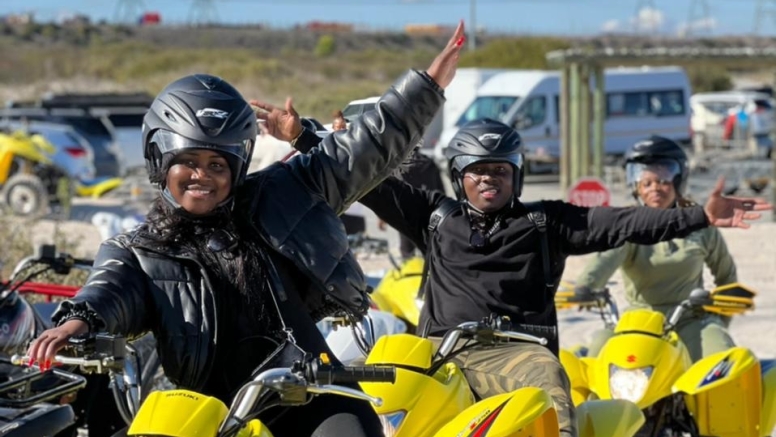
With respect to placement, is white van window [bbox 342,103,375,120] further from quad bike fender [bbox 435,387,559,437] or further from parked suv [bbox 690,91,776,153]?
parked suv [bbox 690,91,776,153]

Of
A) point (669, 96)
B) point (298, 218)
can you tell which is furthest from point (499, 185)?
point (669, 96)

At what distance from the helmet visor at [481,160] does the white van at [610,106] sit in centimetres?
2259

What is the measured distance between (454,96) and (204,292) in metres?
27.5

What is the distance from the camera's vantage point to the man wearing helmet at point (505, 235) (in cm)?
500

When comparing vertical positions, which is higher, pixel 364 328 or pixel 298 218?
pixel 298 218

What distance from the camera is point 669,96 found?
3259cm

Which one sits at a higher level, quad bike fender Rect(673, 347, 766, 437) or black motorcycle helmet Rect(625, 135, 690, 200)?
black motorcycle helmet Rect(625, 135, 690, 200)

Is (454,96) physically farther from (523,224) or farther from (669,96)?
(523,224)

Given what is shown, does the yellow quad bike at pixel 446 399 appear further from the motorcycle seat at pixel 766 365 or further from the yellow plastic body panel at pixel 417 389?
the motorcycle seat at pixel 766 365

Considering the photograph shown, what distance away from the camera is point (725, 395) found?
19.0 feet

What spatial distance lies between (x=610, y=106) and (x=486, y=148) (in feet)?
88.1

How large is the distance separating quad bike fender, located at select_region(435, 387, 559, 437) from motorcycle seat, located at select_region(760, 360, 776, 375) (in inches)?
88.6

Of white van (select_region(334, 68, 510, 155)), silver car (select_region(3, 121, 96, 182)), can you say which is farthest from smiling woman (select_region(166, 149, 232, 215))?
white van (select_region(334, 68, 510, 155))

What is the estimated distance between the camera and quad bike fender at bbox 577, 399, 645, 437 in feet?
15.9
